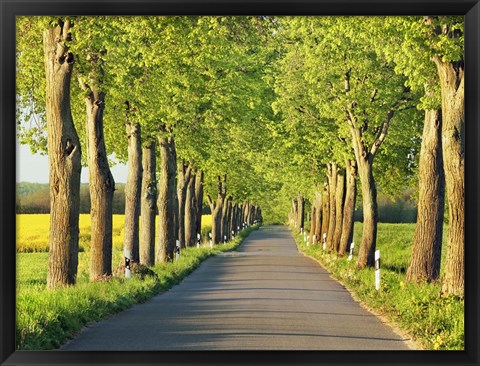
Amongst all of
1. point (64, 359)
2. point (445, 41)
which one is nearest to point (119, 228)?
point (445, 41)

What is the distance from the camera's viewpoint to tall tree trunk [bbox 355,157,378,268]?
3650 cm

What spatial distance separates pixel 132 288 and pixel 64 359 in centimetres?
1251

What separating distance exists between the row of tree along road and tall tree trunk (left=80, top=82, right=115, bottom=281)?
0.03 meters

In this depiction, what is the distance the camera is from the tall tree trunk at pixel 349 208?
45.0m

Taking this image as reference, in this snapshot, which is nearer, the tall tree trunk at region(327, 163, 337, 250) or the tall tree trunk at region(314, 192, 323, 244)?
the tall tree trunk at region(327, 163, 337, 250)

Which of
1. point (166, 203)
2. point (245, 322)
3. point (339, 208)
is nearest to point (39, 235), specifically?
point (339, 208)

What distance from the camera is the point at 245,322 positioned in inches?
781

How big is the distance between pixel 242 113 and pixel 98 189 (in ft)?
55.8

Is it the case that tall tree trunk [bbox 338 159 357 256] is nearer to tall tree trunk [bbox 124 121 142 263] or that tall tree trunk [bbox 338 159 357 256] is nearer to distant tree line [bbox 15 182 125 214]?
tall tree trunk [bbox 124 121 142 263]

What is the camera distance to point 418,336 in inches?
694

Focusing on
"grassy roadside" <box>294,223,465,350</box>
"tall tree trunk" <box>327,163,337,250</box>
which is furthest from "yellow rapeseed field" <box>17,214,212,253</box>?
"grassy roadside" <box>294,223,465,350</box>

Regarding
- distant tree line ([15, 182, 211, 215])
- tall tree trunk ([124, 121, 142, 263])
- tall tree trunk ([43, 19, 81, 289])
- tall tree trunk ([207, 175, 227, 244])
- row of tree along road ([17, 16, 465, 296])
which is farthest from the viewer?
distant tree line ([15, 182, 211, 215])

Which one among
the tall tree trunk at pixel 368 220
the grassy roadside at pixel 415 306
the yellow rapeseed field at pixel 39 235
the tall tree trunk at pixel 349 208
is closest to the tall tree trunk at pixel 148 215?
the grassy roadside at pixel 415 306
